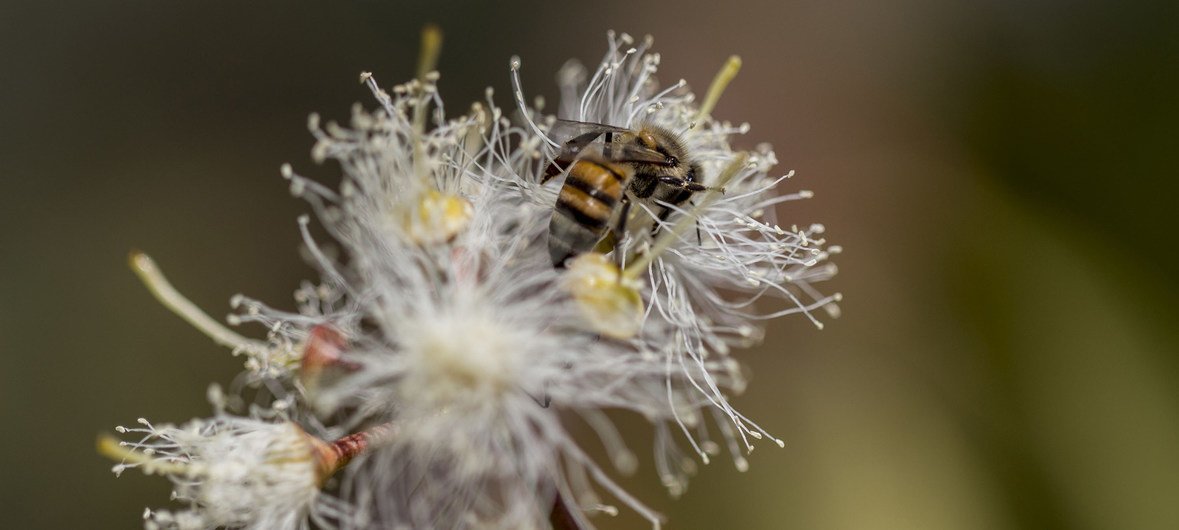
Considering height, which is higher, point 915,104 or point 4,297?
point 915,104

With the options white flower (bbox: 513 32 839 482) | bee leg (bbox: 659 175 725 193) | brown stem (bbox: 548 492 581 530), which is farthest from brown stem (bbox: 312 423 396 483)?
bee leg (bbox: 659 175 725 193)

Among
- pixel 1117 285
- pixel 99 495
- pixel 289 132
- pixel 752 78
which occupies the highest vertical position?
pixel 752 78

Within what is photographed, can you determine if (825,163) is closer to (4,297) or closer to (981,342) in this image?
(981,342)

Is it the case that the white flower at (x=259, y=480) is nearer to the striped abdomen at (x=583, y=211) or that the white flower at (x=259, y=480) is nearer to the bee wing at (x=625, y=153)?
the striped abdomen at (x=583, y=211)

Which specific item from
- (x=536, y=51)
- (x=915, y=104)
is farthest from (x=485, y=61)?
(x=915, y=104)

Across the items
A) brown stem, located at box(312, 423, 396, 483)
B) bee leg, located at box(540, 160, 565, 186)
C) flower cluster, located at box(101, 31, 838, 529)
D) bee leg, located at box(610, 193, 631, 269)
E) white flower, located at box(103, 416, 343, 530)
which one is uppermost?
bee leg, located at box(540, 160, 565, 186)

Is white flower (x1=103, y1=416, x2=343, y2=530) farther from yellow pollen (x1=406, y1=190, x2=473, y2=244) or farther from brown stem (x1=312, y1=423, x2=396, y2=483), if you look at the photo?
yellow pollen (x1=406, y1=190, x2=473, y2=244)
